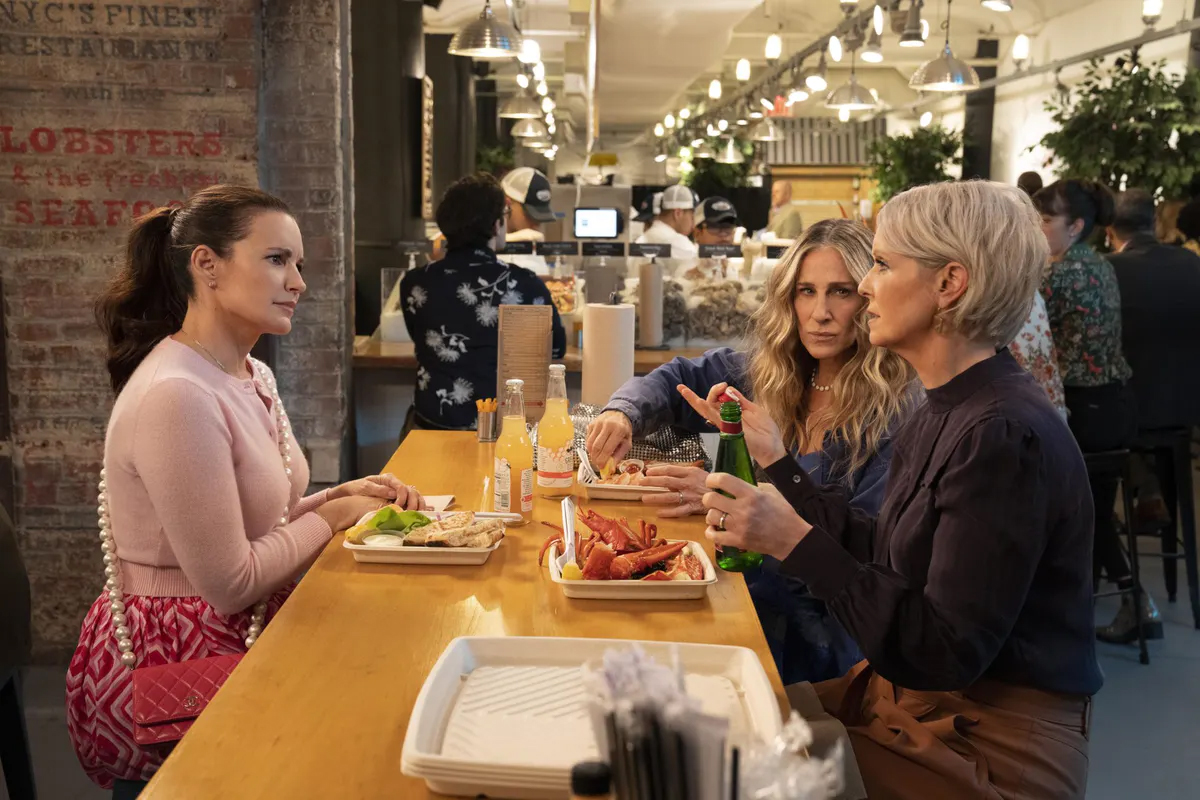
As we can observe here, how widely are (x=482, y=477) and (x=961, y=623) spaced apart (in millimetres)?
1468

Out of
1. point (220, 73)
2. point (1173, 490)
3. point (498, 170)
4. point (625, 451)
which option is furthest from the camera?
point (498, 170)

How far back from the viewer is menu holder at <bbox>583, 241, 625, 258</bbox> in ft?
21.3

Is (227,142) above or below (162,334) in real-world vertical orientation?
above

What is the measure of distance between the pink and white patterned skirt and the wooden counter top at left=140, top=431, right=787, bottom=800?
0.91 ft

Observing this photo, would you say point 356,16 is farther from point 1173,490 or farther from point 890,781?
point 890,781

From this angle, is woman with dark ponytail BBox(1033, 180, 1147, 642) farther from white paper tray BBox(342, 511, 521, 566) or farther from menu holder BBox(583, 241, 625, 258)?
white paper tray BBox(342, 511, 521, 566)

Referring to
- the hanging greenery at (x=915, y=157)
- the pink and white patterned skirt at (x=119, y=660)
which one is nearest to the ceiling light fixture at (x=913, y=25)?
the pink and white patterned skirt at (x=119, y=660)

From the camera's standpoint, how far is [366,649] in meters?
1.67

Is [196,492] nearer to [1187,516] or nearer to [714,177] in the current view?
[1187,516]

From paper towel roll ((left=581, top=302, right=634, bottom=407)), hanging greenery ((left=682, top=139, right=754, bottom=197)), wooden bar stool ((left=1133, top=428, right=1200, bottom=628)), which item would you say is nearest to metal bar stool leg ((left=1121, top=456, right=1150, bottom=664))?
wooden bar stool ((left=1133, top=428, right=1200, bottom=628))

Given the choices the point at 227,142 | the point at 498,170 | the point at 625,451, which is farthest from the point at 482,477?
the point at 498,170

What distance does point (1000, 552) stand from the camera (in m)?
1.59

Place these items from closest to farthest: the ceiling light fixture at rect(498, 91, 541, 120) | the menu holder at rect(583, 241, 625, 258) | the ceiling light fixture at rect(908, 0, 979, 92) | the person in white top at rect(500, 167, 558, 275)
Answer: the menu holder at rect(583, 241, 625, 258)
the person in white top at rect(500, 167, 558, 275)
the ceiling light fixture at rect(908, 0, 979, 92)
the ceiling light fixture at rect(498, 91, 541, 120)

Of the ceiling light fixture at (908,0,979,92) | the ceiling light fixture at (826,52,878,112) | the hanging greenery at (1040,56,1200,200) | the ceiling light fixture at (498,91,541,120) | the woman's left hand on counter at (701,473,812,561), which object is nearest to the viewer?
the woman's left hand on counter at (701,473,812,561)
